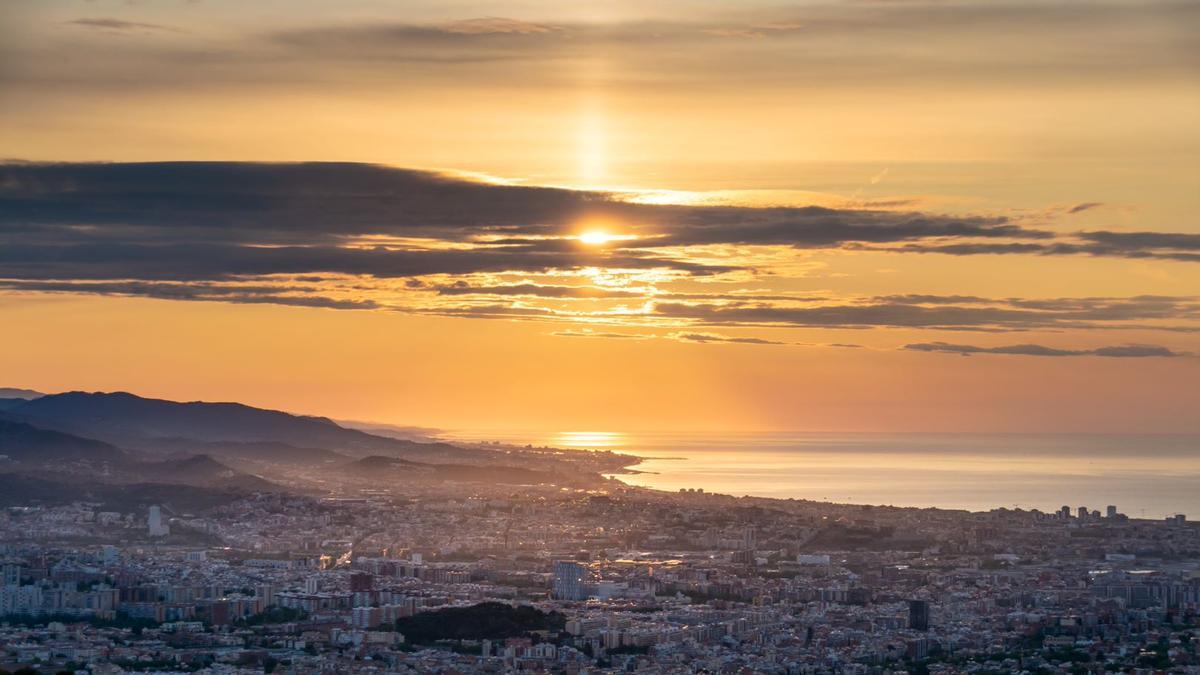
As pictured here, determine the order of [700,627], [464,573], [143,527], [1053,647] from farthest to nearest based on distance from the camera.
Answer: [143,527]
[464,573]
[700,627]
[1053,647]

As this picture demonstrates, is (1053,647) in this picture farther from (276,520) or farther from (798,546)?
(276,520)

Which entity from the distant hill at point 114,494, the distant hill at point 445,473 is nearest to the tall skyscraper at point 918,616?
the distant hill at point 114,494

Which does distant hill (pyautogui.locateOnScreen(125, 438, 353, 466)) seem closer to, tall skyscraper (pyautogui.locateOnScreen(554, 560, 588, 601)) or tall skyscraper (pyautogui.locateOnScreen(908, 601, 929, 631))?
tall skyscraper (pyautogui.locateOnScreen(554, 560, 588, 601))

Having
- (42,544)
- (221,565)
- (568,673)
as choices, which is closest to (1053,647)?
(568,673)

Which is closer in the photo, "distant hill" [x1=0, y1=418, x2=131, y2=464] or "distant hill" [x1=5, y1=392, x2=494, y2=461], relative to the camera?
"distant hill" [x1=0, y1=418, x2=131, y2=464]

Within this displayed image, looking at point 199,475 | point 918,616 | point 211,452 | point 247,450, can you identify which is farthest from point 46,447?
point 918,616

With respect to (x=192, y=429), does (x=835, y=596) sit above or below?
below

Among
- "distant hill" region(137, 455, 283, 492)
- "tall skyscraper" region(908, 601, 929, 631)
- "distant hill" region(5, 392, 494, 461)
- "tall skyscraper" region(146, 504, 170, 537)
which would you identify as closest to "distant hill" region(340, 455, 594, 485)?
"distant hill" region(137, 455, 283, 492)
